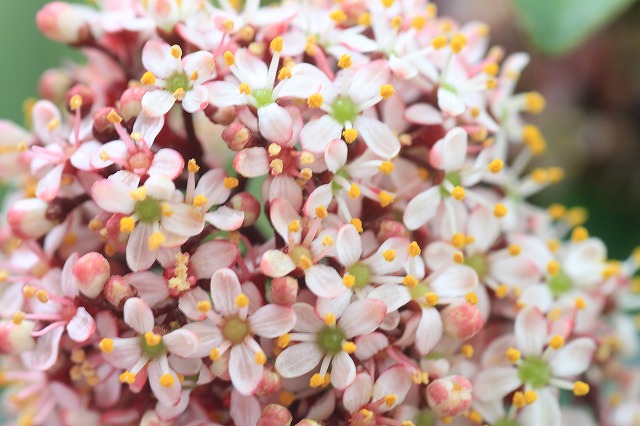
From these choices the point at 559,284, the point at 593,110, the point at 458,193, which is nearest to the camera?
the point at 458,193

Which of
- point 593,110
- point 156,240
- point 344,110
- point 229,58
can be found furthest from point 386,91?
point 593,110

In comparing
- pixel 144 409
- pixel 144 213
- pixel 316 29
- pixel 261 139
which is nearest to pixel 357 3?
pixel 316 29

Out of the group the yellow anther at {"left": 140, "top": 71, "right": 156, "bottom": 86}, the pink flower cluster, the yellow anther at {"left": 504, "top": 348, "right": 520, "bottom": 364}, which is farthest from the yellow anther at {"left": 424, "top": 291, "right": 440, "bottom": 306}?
the yellow anther at {"left": 140, "top": 71, "right": 156, "bottom": 86}

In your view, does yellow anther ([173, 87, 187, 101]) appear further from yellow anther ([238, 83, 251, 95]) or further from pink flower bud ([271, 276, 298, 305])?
pink flower bud ([271, 276, 298, 305])

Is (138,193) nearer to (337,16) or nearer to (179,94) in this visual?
(179,94)

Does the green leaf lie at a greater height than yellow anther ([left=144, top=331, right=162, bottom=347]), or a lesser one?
greater

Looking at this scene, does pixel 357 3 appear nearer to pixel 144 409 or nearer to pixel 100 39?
pixel 100 39

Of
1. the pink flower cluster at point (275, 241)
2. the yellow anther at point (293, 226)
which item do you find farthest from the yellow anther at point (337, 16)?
the yellow anther at point (293, 226)

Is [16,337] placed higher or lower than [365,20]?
lower
